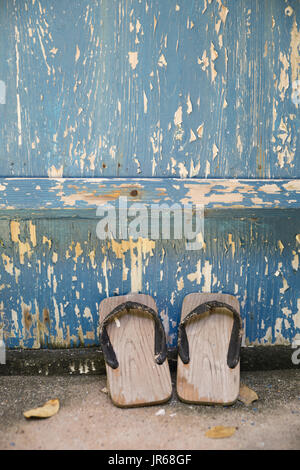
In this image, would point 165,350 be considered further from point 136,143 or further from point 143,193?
point 136,143

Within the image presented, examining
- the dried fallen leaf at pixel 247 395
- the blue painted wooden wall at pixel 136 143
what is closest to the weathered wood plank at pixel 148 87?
the blue painted wooden wall at pixel 136 143

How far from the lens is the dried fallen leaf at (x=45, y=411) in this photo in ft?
3.74

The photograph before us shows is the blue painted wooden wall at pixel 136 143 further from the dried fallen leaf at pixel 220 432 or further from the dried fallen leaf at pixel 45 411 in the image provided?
the dried fallen leaf at pixel 220 432

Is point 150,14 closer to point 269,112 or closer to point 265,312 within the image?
point 269,112

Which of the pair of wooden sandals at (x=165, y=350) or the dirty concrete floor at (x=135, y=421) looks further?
the pair of wooden sandals at (x=165, y=350)

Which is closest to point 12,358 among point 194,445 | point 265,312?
point 194,445

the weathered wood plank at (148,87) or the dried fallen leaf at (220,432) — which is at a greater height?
the weathered wood plank at (148,87)

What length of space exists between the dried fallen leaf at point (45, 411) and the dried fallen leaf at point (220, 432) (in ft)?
1.74

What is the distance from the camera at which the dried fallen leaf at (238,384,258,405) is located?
4.04 feet

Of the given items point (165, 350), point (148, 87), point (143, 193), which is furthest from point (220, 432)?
point (148, 87)

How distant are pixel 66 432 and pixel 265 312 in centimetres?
88

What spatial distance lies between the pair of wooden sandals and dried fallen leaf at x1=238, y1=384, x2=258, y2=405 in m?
0.06

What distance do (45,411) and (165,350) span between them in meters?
0.48

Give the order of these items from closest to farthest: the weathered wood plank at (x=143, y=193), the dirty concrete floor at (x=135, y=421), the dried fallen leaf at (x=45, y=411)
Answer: the dirty concrete floor at (x=135, y=421) < the dried fallen leaf at (x=45, y=411) < the weathered wood plank at (x=143, y=193)
